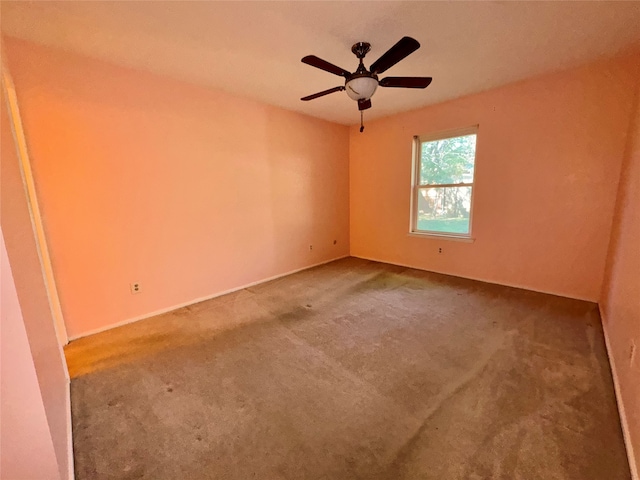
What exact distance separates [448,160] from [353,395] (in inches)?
141

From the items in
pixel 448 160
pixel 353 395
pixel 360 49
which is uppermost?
pixel 360 49

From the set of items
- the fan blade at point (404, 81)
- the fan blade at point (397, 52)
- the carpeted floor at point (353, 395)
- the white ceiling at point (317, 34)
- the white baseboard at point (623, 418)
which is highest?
the white ceiling at point (317, 34)

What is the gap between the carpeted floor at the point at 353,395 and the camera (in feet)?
4.30

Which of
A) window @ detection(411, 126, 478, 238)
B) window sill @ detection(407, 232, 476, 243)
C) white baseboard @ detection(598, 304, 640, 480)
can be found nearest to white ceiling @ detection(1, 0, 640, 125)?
window @ detection(411, 126, 478, 238)

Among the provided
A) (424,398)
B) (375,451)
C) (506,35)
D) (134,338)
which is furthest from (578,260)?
(134,338)

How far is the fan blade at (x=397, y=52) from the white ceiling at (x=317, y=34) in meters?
0.30

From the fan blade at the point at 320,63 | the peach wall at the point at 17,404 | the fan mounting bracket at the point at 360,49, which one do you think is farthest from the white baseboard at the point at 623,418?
the fan mounting bracket at the point at 360,49

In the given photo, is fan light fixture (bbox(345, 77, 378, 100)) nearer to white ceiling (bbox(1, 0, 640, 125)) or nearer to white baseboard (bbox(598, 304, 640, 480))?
white ceiling (bbox(1, 0, 640, 125))

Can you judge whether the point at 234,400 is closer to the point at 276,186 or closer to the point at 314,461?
the point at 314,461

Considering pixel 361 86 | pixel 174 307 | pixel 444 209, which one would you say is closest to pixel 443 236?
pixel 444 209

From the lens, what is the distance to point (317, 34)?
2131 millimetres

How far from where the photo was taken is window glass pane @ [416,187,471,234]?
12.9ft

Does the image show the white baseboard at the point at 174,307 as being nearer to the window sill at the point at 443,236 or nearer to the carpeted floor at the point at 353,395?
the carpeted floor at the point at 353,395

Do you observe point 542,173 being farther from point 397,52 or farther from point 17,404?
point 17,404
